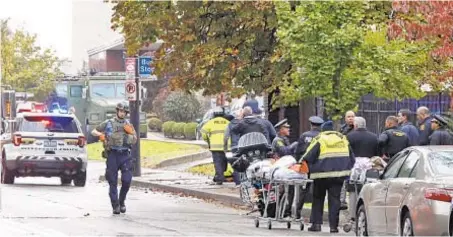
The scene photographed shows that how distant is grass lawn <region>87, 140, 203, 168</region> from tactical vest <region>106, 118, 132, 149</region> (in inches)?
607

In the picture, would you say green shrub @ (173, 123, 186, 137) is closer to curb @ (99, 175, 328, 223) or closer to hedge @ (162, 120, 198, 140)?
hedge @ (162, 120, 198, 140)

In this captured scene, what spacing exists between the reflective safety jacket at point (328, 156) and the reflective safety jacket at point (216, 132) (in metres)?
8.61

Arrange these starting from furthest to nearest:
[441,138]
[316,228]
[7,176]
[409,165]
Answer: [7,176] < [441,138] < [316,228] < [409,165]

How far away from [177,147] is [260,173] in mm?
25589

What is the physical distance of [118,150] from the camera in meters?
19.4

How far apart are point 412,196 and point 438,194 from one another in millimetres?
639

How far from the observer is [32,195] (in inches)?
923

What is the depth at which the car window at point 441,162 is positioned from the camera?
43.2ft

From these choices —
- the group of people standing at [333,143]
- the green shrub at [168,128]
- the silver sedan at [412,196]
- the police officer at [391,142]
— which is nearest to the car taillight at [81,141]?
the group of people standing at [333,143]

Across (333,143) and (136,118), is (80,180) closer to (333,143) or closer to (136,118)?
(136,118)

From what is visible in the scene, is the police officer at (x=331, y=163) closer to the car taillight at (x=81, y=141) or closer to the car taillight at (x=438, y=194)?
the car taillight at (x=438, y=194)

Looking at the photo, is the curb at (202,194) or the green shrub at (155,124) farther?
the green shrub at (155,124)

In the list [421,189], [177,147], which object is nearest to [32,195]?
[421,189]

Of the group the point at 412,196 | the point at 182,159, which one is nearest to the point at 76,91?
the point at 182,159
